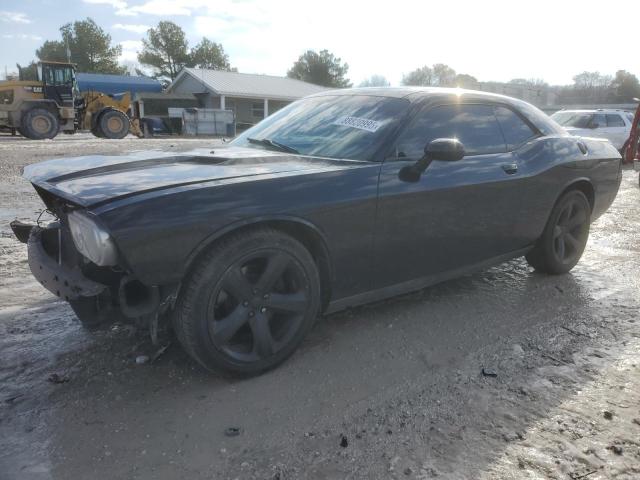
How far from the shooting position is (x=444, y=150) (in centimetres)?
307

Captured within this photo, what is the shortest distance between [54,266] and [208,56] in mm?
72407

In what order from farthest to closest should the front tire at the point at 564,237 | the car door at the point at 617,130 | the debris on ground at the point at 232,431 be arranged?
the car door at the point at 617,130 < the front tire at the point at 564,237 < the debris on ground at the point at 232,431

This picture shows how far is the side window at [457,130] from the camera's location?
3248mm

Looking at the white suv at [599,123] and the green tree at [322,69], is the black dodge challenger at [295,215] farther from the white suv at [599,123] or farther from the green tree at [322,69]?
the green tree at [322,69]

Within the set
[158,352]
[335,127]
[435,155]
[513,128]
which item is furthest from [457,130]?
[158,352]

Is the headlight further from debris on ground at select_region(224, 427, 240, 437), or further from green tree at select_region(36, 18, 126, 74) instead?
green tree at select_region(36, 18, 126, 74)

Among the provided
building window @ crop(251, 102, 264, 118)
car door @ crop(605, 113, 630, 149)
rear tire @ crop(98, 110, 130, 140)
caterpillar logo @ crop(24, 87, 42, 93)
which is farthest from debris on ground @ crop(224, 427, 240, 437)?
building window @ crop(251, 102, 264, 118)

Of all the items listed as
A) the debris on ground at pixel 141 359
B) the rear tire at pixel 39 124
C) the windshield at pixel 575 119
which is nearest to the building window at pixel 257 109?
the rear tire at pixel 39 124

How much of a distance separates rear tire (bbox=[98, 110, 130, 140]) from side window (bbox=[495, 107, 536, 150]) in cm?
2008

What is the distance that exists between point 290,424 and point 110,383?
99cm

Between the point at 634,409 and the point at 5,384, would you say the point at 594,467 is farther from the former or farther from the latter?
the point at 5,384

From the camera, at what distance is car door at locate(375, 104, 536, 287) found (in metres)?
3.08

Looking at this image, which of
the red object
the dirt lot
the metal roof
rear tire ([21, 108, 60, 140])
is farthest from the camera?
the metal roof

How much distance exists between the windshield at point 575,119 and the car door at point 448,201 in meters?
12.6
